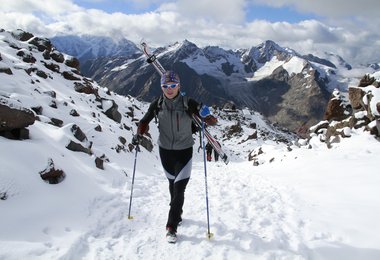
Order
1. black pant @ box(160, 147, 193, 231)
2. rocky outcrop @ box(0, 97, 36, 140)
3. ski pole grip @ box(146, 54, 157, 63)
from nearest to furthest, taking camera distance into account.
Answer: black pant @ box(160, 147, 193, 231)
rocky outcrop @ box(0, 97, 36, 140)
ski pole grip @ box(146, 54, 157, 63)

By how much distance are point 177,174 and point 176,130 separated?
1.15m

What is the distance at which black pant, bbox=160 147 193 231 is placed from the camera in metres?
8.63

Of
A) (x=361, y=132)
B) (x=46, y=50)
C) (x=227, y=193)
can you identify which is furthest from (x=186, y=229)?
(x=46, y=50)

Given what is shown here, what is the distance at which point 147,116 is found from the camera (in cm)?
920

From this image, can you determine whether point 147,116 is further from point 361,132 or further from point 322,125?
point 322,125

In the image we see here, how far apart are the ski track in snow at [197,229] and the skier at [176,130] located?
0.72m

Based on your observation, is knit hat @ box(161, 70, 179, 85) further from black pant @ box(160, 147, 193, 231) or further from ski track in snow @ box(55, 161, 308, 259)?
ski track in snow @ box(55, 161, 308, 259)

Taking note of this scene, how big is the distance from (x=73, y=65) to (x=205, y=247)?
139 ft

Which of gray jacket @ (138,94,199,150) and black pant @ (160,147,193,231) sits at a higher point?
gray jacket @ (138,94,199,150)

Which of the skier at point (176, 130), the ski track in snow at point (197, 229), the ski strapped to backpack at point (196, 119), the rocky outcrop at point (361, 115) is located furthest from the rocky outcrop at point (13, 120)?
the rocky outcrop at point (361, 115)

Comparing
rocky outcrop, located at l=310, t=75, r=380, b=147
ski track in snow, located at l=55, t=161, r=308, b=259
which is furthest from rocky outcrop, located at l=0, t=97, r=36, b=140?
rocky outcrop, located at l=310, t=75, r=380, b=147

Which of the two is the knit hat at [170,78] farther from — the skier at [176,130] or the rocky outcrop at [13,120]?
the rocky outcrop at [13,120]

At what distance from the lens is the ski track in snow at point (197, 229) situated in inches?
304

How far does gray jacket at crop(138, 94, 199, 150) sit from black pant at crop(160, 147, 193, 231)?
0.21m
